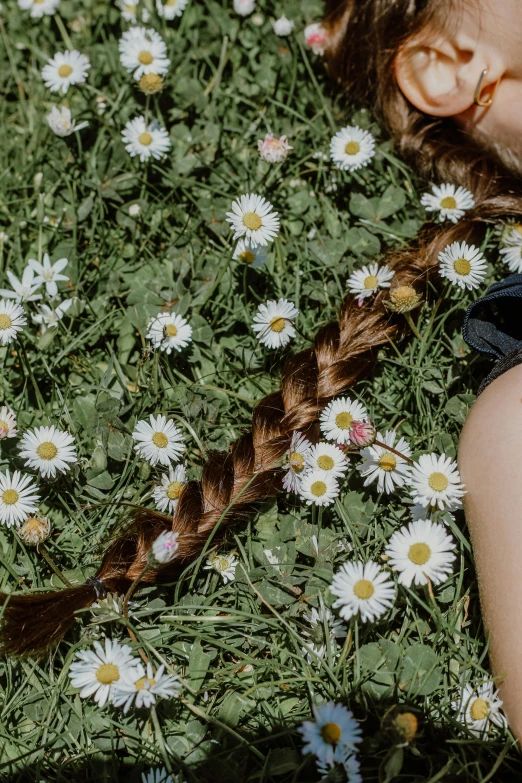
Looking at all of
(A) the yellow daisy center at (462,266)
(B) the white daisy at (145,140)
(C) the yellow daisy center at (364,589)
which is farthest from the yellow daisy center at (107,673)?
(B) the white daisy at (145,140)

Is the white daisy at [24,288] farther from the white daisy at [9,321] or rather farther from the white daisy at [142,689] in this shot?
the white daisy at [142,689]

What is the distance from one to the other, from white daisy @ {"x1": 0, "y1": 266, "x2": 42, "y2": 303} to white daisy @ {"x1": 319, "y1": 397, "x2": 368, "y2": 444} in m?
0.70

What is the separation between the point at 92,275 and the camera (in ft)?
6.31

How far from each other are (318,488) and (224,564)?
242 mm

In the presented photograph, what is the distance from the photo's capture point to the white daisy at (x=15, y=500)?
156 centimetres

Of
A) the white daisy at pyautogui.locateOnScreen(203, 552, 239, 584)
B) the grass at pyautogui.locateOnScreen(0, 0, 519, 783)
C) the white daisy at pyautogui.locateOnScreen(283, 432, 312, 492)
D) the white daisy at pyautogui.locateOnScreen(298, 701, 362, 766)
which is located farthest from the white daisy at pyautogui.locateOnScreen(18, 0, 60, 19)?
the white daisy at pyautogui.locateOnScreen(298, 701, 362, 766)

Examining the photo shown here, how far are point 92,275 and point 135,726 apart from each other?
1043mm

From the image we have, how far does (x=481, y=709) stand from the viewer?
54.5 inches

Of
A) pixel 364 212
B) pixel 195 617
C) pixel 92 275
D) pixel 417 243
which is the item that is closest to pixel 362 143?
pixel 364 212

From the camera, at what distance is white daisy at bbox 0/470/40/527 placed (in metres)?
1.56

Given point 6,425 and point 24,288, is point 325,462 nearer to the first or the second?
point 6,425

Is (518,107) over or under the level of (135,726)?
over

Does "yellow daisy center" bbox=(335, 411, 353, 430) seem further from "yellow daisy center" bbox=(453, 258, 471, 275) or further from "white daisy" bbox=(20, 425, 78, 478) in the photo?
"white daisy" bbox=(20, 425, 78, 478)

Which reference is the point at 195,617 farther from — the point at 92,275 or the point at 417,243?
the point at 417,243
